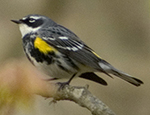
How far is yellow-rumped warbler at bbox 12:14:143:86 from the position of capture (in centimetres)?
218

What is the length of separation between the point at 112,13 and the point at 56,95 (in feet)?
9.39

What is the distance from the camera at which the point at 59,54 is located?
2.22 metres

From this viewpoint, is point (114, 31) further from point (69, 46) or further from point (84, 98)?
point (84, 98)

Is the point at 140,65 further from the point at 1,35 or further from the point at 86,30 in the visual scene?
the point at 1,35

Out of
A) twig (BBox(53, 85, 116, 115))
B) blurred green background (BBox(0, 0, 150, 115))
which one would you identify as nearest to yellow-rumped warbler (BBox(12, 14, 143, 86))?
twig (BBox(53, 85, 116, 115))

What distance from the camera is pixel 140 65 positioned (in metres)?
4.38

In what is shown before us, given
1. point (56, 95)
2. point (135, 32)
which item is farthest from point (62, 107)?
point (56, 95)

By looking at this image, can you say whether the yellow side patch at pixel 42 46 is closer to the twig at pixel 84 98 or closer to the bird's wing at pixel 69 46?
the bird's wing at pixel 69 46

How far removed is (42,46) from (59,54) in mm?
135

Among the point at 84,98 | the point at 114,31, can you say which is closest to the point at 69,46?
the point at 84,98

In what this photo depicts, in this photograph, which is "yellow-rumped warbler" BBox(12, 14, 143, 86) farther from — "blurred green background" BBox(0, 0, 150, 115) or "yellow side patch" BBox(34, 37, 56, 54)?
"blurred green background" BBox(0, 0, 150, 115)

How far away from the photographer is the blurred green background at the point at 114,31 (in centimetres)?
421

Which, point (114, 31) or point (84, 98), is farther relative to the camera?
point (114, 31)

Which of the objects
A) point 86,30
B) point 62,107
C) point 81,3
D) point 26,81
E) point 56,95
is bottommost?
point 62,107
